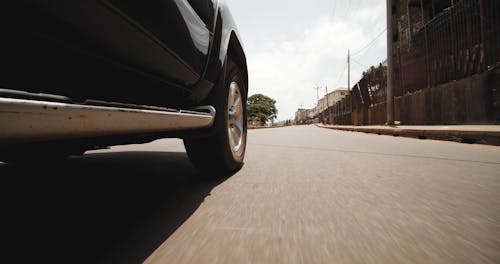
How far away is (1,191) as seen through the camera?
1.48m

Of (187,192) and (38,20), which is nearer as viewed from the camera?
(38,20)

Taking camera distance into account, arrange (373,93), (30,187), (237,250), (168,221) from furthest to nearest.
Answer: (373,93)
(30,187)
(168,221)
(237,250)

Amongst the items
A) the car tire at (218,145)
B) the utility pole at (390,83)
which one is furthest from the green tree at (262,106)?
the car tire at (218,145)

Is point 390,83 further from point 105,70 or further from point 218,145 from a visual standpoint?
point 105,70

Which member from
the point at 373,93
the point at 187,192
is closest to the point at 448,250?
the point at 187,192

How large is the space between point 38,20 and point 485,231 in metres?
1.60

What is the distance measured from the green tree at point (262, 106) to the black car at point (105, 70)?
8145 centimetres

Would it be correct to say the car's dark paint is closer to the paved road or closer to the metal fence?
the paved road

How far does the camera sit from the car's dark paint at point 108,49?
688mm

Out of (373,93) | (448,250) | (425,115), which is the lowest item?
(448,250)

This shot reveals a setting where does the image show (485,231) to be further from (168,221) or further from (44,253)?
(44,253)

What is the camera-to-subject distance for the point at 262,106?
88312 millimetres

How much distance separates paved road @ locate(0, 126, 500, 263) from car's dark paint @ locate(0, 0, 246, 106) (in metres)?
0.54

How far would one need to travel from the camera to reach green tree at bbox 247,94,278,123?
278ft
